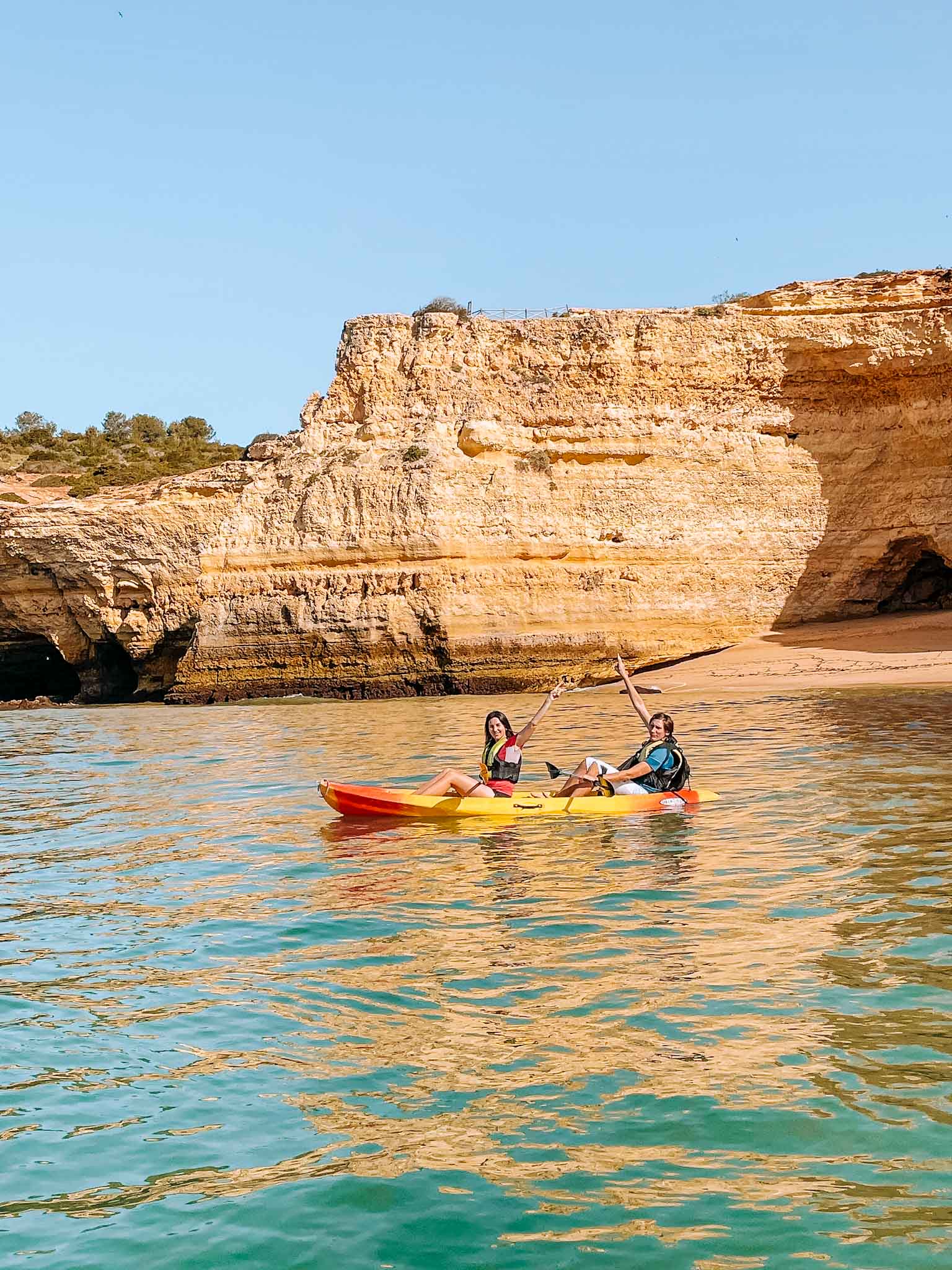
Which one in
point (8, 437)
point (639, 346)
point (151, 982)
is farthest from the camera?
point (8, 437)

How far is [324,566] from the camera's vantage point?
28.4m

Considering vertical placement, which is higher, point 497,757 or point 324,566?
point 324,566

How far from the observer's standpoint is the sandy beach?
23188 millimetres

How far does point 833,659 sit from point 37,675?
23.2 m

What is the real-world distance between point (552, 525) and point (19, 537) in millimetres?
12889

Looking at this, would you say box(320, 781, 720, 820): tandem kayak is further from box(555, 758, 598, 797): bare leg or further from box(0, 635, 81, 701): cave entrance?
box(0, 635, 81, 701): cave entrance

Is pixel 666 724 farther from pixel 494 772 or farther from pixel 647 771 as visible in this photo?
pixel 494 772

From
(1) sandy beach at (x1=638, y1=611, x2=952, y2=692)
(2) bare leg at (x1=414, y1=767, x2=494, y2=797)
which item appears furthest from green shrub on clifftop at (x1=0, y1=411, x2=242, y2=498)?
(2) bare leg at (x1=414, y1=767, x2=494, y2=797)

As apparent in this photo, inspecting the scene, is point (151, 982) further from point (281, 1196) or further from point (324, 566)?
point (324, 566)

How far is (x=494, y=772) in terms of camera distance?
1191 cm

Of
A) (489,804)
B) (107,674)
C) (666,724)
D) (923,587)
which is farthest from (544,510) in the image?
(489,804)

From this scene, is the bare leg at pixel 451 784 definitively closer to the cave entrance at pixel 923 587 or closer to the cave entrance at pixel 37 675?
the cave entrance at pixel 923 587

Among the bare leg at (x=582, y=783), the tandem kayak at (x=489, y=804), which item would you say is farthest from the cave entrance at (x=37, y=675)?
the bare leg at (x=582, y=783)

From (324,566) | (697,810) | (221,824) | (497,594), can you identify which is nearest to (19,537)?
(324,566)
